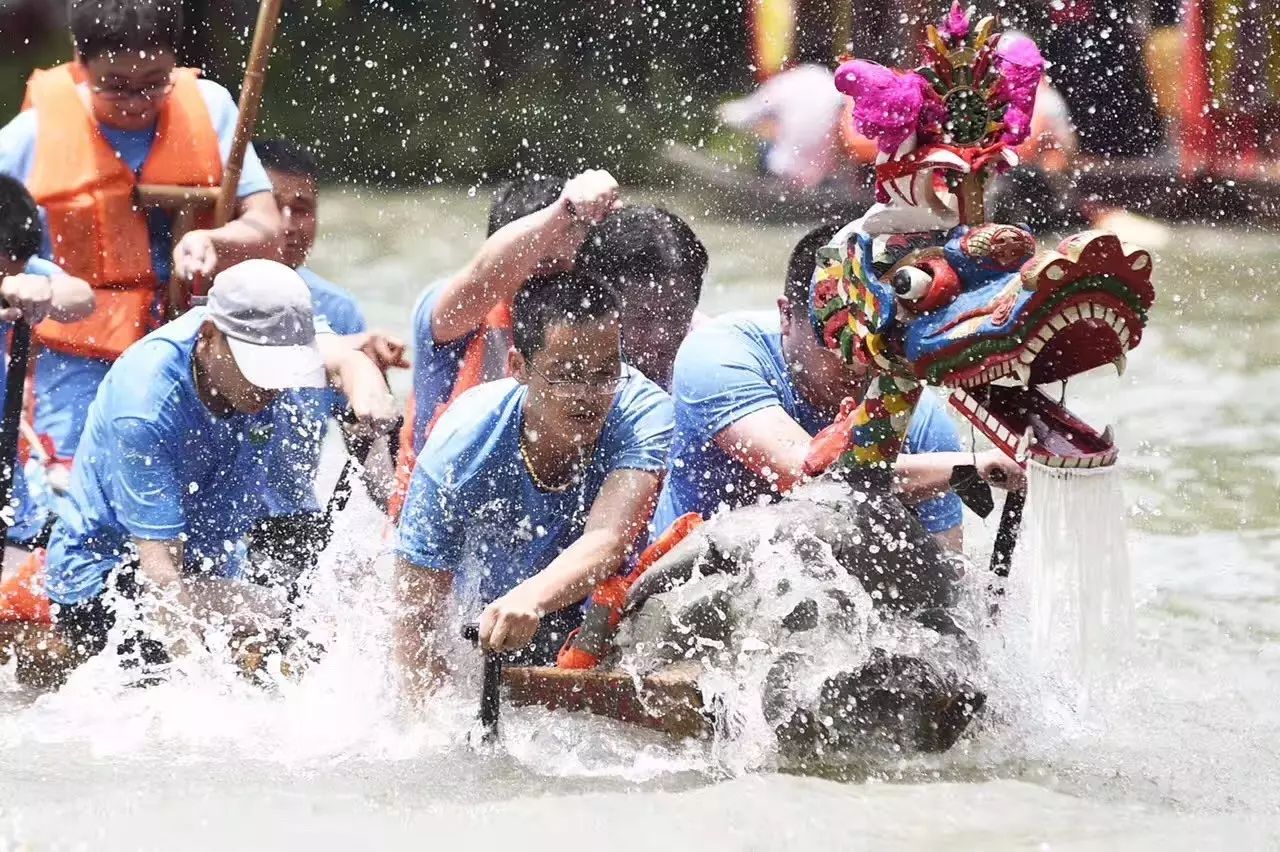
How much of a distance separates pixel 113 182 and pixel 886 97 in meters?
2.05

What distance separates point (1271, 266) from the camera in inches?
336

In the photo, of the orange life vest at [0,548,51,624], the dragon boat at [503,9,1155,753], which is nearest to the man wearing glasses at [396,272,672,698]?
the dragon boat at [503,9,1155,753]

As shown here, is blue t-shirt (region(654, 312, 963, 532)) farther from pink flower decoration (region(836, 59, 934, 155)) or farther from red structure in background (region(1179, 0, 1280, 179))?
red structure in background (region(1179, 0, 1280, 179))

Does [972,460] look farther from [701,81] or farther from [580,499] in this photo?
[701,81]

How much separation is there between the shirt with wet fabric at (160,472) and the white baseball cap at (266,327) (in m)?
0.10

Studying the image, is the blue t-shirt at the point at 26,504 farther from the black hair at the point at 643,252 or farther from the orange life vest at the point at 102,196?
the black hair at the point at 643,252

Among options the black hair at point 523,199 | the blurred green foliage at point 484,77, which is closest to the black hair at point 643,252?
the black hair at point 523,199

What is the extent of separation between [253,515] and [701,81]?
26.2ft

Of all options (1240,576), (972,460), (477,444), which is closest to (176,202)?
(477,444)

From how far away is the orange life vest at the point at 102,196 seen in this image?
415 centimetres

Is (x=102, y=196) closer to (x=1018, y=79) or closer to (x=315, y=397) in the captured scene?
(x=315, y=397)

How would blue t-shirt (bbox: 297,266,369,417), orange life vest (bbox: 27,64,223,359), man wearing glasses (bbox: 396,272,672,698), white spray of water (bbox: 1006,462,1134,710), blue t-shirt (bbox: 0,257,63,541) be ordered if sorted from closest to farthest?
white spray of water (bbox: 1006,462,1134,710), man wearing glasses (bbox: 396,272,672,698), blue t-shirt (bbox: 0,257,63,541), orange life vest (bbox: 27,64,223,359), blue t-shirt (bbox: 297,266,369,417)

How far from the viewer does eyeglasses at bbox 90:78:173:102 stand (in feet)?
13.5

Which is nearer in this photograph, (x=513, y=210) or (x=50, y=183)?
(x=513, y=210)
